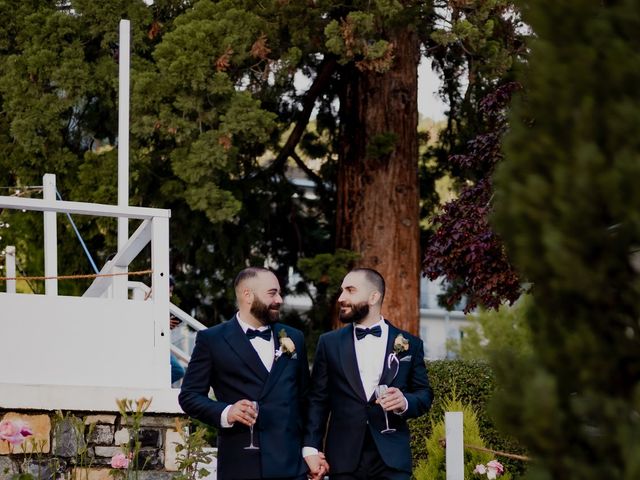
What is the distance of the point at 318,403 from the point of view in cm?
567

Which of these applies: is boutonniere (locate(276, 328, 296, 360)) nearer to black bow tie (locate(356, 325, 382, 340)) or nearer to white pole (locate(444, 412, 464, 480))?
black bow tie (locate(356, 325, 382, 340))

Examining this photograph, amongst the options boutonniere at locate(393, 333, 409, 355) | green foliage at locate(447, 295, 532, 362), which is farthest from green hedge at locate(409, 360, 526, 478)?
green foliage at locate(447, 295, 532, 362)

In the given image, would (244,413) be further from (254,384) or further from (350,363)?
(350,363)

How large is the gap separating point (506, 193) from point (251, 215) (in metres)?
10.4

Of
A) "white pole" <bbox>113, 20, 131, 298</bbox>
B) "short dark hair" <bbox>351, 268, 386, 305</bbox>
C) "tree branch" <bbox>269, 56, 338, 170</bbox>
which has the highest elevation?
"tree branch" <bbox>269, 56, 338, 170</bbox>

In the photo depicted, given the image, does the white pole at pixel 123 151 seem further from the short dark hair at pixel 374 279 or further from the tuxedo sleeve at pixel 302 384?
the short dark hair at pixel 374 279

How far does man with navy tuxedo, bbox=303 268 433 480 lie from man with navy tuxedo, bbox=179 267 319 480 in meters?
0.11

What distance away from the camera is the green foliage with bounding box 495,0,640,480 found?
2748 millimetres

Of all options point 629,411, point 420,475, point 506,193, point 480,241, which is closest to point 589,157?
point 506,193

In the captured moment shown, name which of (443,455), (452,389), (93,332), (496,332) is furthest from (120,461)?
(496,332)

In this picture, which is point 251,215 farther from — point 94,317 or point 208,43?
point 94,317

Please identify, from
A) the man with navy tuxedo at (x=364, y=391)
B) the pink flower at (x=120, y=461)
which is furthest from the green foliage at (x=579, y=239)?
the pink flower at (x=120, y=461)

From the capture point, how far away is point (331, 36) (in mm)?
10555

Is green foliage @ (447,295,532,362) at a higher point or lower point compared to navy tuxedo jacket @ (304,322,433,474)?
higher
